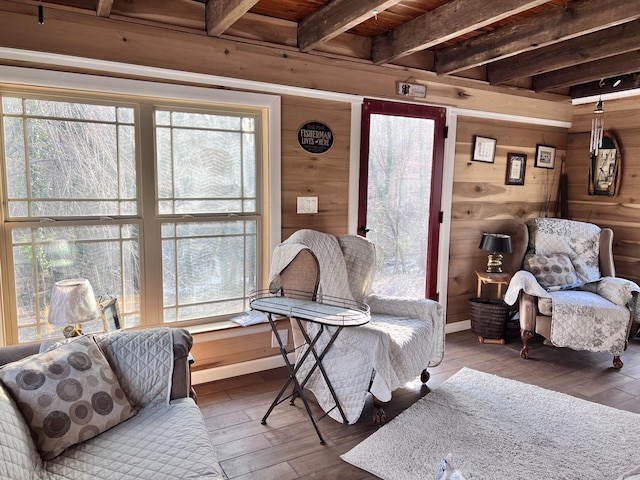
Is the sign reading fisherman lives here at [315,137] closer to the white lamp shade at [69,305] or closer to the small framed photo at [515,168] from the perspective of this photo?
the white lamp shade at [69,305]

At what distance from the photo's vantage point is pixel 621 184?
14.8 ft

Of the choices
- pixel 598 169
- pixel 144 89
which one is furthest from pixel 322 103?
pixel 598 169

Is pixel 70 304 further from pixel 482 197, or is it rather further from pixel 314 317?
pixel 482 197

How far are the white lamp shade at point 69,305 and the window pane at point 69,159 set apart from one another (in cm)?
65

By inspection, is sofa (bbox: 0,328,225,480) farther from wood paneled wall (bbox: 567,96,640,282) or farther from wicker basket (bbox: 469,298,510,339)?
wood paneled wall (bbox: 567,96,640,282)

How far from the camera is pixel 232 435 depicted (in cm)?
254

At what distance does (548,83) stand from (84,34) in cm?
Result: 393

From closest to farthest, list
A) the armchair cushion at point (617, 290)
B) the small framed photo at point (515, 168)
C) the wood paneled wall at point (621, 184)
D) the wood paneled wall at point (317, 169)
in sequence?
the wood paneled wall at point (317, 169) < the armchair cushion at point (617, 290) < the wood paneled wall at point (621, 184) < the small framed photo at point (515, 168)

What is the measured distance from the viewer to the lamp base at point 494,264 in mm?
4227

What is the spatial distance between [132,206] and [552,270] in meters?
3.44

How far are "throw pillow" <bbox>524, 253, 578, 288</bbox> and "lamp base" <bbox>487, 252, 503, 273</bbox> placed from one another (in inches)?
9.6

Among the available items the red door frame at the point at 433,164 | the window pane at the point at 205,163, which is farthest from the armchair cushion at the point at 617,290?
the window pane at the point at 205,163

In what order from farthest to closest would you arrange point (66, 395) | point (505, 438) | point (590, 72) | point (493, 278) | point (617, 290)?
point (493, 278) → point (590, 72) → point (617, 290) → point (505, 438) → point (66, 395)

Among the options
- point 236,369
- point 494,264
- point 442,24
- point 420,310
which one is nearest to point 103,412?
point 236,369
